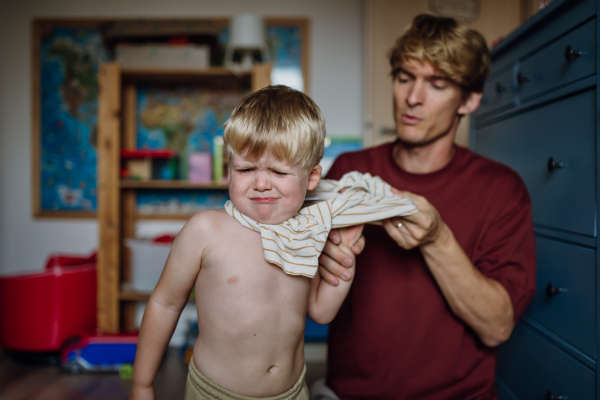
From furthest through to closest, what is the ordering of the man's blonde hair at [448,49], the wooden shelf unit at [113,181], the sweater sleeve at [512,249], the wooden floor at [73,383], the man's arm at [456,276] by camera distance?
the wooden shelf unit at [113,181] → the wooden floor at [73,383] → the man's blonde hair at [448,49] → the sweater sleeve at [512,249] → the man's arm at [456,276]

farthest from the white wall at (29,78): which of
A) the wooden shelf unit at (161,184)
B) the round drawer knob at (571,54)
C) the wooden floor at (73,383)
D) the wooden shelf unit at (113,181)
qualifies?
the round drawer knob at (571,54)

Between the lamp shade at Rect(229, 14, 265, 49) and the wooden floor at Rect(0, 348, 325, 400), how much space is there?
2.01 m

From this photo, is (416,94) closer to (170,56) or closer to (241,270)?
(241,270)

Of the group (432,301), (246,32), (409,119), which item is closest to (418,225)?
(432,301)

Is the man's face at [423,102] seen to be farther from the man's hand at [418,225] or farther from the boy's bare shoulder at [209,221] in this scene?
the boy's bare shoulder at [209,221]

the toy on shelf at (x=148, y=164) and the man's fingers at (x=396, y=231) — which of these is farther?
the toy on shelf at (x=148, y=164)

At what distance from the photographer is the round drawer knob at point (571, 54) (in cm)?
113

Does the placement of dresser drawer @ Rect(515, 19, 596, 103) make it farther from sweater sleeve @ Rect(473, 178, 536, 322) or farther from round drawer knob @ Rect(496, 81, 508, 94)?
sweater sleeve @ Rect(473, 178, 536, 322)

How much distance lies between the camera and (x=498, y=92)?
168 centimetres

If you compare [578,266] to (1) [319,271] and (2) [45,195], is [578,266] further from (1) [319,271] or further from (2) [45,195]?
(2) [45,195]

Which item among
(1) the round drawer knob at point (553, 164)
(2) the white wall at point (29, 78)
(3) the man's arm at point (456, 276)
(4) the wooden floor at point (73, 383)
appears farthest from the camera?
(2) the white wall at point (29, 78)

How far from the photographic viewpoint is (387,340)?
1078 millimetres

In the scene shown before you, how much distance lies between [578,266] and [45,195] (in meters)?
3.28

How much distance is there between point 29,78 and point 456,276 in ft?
10.9
